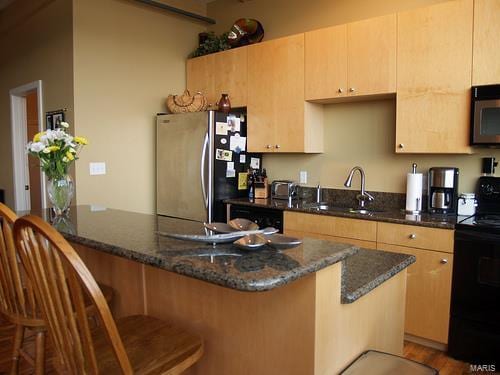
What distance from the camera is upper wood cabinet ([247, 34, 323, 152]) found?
3533mm

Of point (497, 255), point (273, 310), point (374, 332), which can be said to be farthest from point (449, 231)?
point (273, 310)

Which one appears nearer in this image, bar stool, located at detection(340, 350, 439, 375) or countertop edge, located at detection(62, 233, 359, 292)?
countertop edge, located at detection(62, 233, 359, 292)

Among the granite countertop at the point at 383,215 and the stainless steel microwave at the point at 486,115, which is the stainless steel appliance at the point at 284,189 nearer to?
the granite countertop at the point at 383,215

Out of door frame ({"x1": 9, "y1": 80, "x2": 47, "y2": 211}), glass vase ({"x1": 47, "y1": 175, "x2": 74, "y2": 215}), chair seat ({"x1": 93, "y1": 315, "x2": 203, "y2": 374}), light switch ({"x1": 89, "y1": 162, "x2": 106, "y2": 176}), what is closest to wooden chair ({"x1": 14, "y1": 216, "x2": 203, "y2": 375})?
chair seat ({"x1": 93, "y1": 315, "x2": 203, "y2": 374})

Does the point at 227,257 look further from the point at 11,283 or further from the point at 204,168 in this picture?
the point at 204,168

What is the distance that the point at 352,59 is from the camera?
10.4 feet

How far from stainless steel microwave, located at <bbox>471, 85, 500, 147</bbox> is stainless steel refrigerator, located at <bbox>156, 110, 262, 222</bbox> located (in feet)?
6.67

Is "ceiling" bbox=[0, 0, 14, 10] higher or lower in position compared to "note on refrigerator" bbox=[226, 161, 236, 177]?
higher

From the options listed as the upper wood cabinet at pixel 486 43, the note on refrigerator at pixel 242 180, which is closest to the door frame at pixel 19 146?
the note on refrigerator at pixel 242 180

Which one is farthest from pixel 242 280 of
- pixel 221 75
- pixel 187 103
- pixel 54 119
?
pixel 54 119

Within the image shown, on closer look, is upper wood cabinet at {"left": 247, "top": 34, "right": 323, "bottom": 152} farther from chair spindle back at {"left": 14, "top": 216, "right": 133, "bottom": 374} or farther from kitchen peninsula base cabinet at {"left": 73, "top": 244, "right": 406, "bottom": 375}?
chair spindle back at {"left": 14, "top": 216, "right": 133, "bottom": 374}

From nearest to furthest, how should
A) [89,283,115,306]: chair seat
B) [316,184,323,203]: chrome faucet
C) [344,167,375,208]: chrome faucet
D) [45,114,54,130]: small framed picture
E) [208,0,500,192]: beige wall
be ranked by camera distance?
1. [89,283,115,306]: chair seat
2. [208,0,500,192]: beige wall
3. [344,167,375,208]: chrome faucet
4. [316,184,323,203]: chrome faucet
5. [45,114,54,130]: small framed picture

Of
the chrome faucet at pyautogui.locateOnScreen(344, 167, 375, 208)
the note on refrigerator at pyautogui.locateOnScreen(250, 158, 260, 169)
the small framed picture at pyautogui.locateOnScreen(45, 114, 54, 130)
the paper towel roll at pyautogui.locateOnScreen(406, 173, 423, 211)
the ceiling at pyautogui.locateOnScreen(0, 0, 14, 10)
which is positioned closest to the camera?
the paper towel roll at pyautogui.locateOnScreen(406, 173, 423, 211)

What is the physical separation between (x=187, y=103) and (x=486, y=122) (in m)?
2.56
